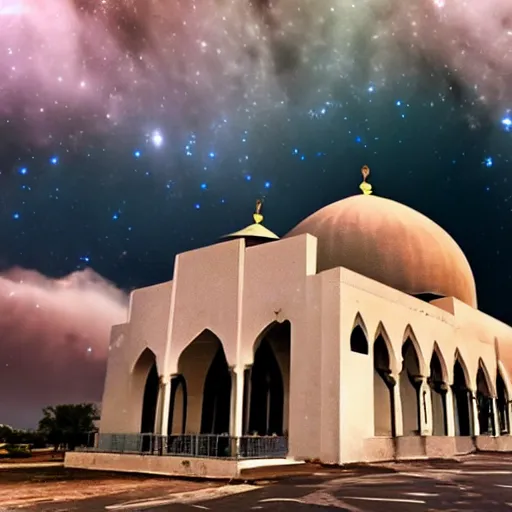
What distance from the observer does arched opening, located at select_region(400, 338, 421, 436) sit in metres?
18.2

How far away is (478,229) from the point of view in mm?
45531

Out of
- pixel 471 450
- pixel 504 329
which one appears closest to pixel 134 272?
pixel 504 329

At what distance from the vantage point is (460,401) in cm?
2153

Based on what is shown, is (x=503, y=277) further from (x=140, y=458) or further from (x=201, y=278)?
(x=140, y=458)

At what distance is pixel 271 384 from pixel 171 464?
5.61 meters

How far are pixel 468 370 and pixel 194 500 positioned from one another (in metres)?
14.3

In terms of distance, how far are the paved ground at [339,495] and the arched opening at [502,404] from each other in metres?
12.2

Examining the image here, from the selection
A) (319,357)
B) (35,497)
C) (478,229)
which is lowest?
(35,497)

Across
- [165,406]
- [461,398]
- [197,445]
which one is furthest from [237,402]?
[461,398]

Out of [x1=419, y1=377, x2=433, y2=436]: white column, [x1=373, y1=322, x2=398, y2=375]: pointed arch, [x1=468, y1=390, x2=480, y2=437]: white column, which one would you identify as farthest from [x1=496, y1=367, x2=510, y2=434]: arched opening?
[x1=373, y1=322, x2=398, y2=375]: pointed arch

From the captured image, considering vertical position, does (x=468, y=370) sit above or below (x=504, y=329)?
below

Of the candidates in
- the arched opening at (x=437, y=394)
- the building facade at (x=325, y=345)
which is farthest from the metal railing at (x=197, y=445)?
the arched opening at (x=437, y=394)

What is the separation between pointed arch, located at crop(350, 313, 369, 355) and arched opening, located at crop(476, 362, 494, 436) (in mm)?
7393

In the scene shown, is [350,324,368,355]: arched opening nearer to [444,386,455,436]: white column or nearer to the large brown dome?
the large brown dome
